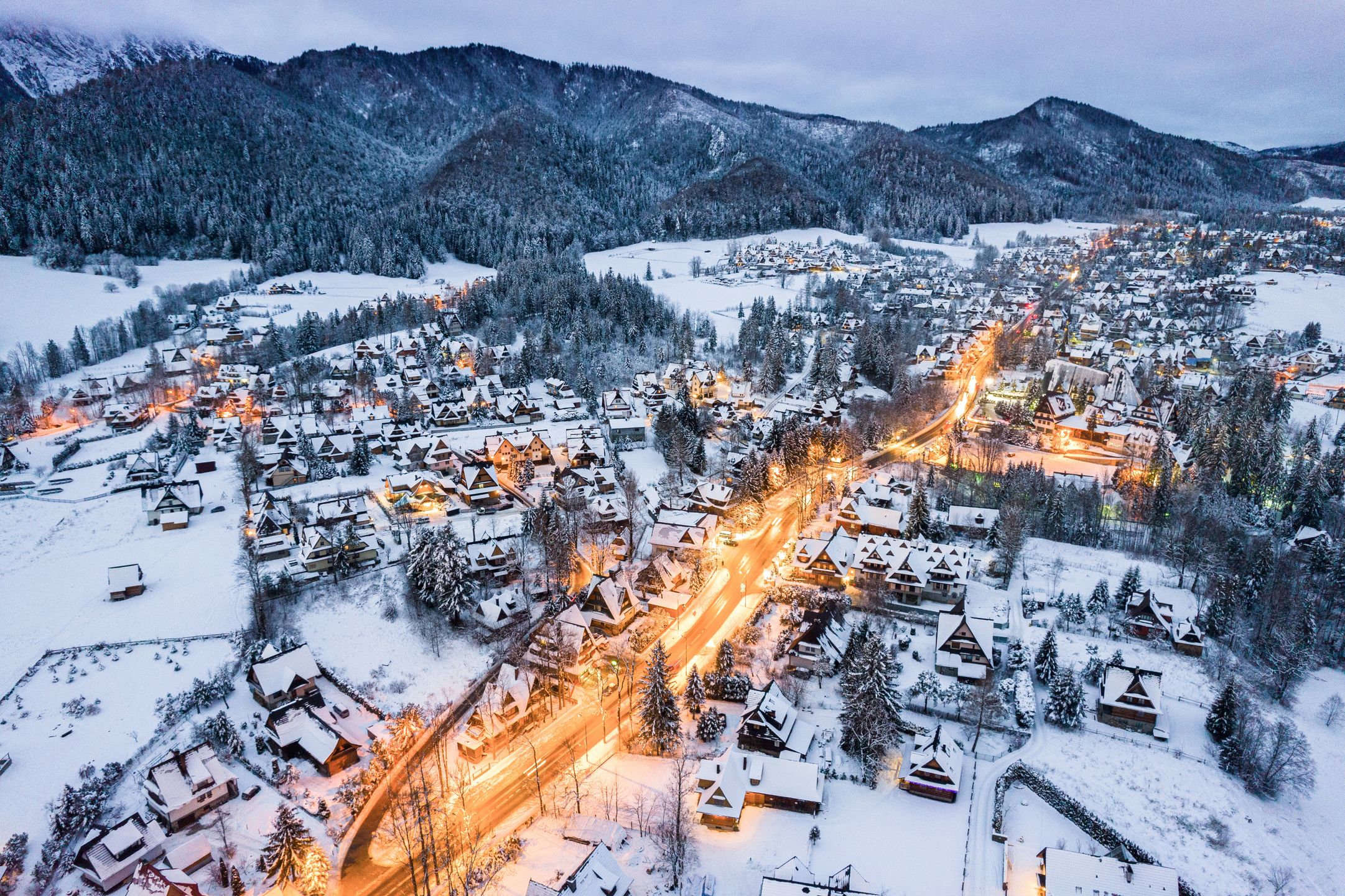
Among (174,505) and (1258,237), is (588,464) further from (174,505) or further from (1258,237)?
(1258,237)

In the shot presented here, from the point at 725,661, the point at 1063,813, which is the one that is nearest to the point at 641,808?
the point at 725,661

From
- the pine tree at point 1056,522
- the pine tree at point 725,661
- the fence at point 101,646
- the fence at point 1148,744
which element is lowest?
the fence at point 1148,744

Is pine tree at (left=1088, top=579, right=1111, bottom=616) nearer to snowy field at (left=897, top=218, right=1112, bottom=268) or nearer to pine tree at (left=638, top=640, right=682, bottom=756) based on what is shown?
pine tree at (left=638, top=640, right=682, bottom=756)

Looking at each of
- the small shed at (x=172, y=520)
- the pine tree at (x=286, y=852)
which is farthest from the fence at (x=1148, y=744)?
the small shed at (x=172, y=520)

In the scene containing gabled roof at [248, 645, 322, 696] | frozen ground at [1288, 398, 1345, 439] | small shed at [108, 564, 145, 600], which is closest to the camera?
gabled roof at [248, 645, 322, 696]

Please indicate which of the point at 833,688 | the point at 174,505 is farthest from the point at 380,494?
the point at 833,688

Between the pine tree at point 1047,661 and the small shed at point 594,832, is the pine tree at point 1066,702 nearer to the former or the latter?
the pine tree at point 1047,661

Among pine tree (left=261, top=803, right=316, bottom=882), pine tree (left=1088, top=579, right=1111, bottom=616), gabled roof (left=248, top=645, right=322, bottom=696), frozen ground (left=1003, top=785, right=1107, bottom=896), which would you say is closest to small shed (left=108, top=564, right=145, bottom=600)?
gabled roof (left=248, top=645, right=322, bottom=696)

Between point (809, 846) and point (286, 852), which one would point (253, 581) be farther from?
point (809, 846)
